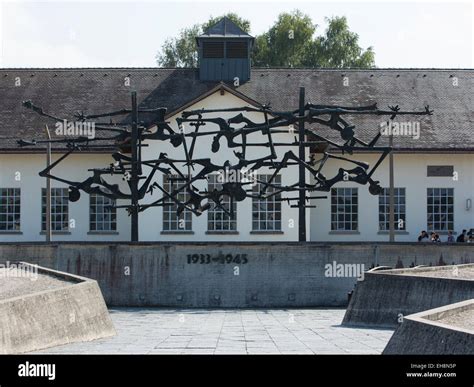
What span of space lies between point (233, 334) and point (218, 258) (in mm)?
10400

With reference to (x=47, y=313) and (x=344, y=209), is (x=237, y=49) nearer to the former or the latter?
(x=344, y=209)

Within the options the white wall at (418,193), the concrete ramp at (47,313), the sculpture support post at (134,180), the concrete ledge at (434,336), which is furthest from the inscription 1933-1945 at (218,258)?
the concrete ledge at (434,336)

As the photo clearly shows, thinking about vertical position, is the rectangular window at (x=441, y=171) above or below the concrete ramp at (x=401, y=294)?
above

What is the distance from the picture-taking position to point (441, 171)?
42344 millimetres

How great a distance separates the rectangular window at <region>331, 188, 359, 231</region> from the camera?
4288 centimetres

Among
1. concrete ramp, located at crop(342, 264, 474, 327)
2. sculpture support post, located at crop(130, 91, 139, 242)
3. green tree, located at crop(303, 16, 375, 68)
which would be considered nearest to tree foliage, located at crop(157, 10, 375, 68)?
green tree, located at crop(303, 16, 375, 68)

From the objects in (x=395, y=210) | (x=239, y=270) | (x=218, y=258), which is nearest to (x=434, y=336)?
(x=239, y=270)

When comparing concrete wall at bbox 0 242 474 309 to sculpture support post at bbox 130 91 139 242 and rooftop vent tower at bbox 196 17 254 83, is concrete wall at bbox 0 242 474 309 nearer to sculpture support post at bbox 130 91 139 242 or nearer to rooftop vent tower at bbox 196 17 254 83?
sculpture support post at bbox 130 91 139 242

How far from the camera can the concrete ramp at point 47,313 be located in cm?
1523

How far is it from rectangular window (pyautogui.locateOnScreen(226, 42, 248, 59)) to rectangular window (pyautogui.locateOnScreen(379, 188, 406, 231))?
9860 millimetres

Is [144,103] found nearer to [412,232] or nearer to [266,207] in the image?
[266,207]

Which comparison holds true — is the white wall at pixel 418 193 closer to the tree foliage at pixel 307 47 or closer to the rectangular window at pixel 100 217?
the rectangular window at pixel 100 217

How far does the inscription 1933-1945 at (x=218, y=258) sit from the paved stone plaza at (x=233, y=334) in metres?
1.80

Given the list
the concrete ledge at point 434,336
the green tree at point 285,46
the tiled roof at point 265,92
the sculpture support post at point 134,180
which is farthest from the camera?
the green tree at point 285,46
